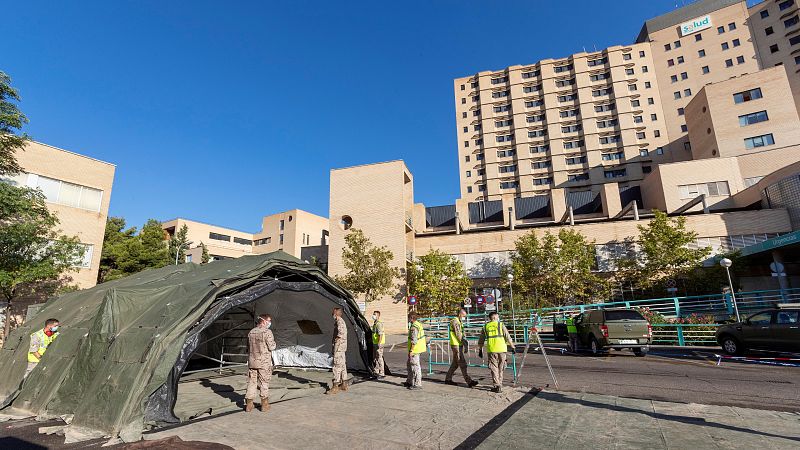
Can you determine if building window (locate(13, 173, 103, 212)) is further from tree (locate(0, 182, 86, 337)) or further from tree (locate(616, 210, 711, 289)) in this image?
tree (locate(616, 210, 711, 289))

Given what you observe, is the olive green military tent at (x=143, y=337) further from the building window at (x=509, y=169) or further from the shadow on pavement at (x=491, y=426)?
the building window at (x=509, y=169)

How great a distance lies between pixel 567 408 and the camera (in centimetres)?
652

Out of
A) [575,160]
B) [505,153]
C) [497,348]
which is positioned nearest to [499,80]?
[505,153]

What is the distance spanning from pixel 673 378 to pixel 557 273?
65.8 feet

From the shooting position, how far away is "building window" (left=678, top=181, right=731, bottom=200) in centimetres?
3394

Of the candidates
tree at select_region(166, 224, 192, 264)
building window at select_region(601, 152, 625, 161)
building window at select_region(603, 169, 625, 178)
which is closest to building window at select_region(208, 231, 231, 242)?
tree at select_region(166, 224, 192, 264)

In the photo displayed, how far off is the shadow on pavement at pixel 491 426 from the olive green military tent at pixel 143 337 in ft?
14.7

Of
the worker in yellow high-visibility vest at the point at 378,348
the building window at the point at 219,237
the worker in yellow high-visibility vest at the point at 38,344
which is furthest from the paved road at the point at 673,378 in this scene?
the building window at the point at 219,237

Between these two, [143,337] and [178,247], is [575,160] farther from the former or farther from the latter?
[143,337]

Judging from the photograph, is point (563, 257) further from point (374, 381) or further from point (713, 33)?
point (713, 33)

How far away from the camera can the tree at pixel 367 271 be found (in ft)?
94.1

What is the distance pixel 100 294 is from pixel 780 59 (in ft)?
256

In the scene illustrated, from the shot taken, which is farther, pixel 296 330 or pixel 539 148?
→ pixel 539 148

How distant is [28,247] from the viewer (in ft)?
62.1
